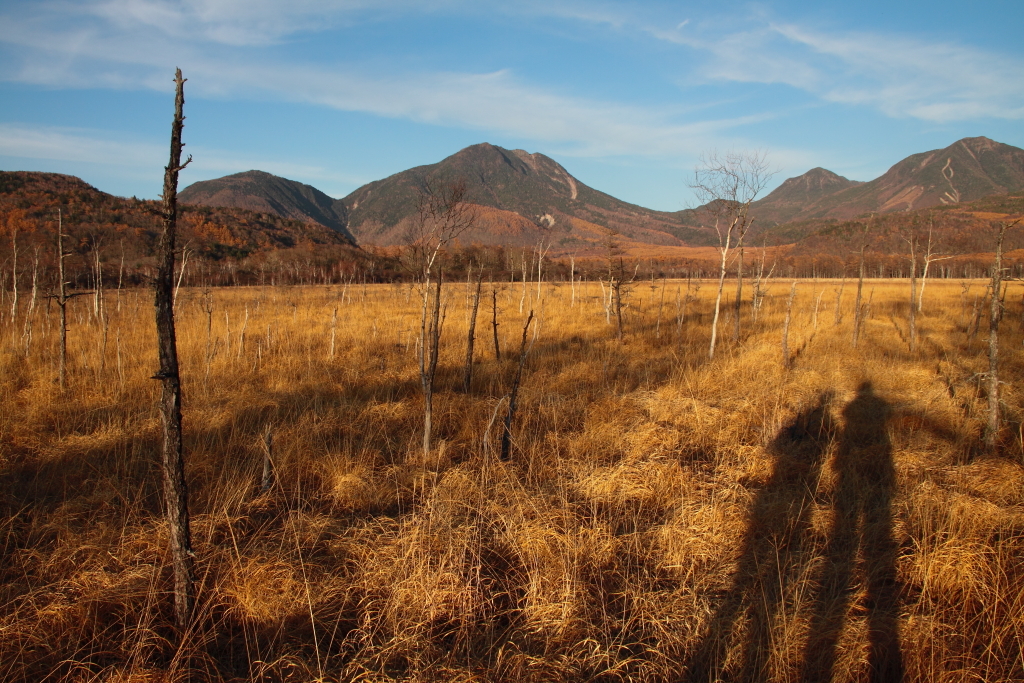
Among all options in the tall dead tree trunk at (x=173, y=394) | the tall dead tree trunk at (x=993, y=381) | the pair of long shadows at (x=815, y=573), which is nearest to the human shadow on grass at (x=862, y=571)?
the pair of long shadows at (x=815, y=573)

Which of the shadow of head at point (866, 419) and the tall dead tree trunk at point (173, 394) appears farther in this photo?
the shadow of head at point (866, 419)

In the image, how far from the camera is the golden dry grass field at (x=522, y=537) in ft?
7.72

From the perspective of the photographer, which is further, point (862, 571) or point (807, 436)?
point (807, 436)

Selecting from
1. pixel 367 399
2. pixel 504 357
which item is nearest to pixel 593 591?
pixel 367 399

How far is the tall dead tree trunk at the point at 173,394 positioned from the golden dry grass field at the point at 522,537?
19 centimetres

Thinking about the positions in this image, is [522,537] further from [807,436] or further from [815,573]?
[807,436]

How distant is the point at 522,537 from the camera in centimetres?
321

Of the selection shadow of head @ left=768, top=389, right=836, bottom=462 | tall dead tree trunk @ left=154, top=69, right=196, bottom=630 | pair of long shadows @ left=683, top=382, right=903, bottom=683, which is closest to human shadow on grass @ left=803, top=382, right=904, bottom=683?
pair of long shadows @ left=683, top=382, right=903, bottom=683

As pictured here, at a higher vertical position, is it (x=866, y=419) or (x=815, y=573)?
(x=866, y=419)

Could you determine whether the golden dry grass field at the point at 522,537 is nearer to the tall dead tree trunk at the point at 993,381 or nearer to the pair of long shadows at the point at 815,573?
the pair of long shadows at the point at 815,573

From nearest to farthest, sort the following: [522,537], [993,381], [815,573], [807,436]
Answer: [815,573] < [522,537] < [993,381] < [807,436]

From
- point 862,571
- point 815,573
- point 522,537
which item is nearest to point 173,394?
point 522,537

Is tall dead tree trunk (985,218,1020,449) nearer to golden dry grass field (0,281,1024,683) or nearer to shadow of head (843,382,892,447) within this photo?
golden dry grass field (0,281,1024,683)

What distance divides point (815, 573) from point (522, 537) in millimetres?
1958
